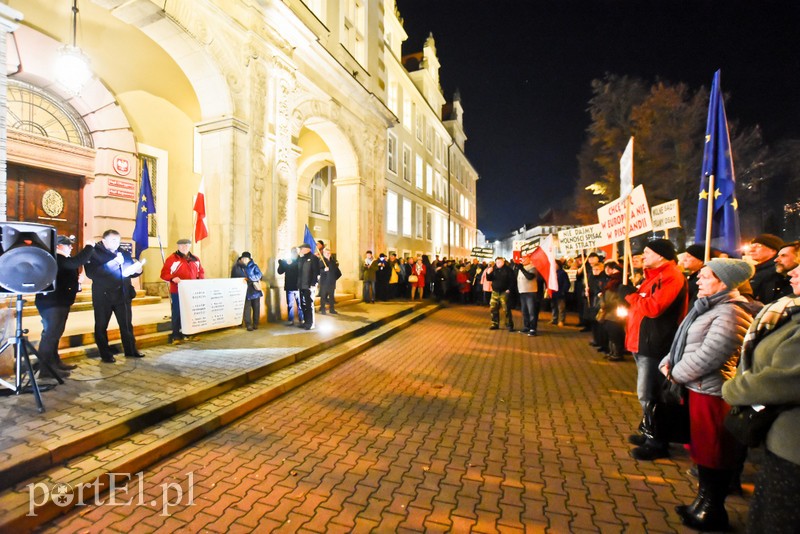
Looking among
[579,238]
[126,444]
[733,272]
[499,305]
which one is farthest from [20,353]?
[579,238]

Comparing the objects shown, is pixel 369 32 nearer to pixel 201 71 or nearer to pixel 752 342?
pixel 201 71

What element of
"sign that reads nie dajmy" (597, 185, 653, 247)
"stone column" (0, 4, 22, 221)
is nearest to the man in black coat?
"stone column" (0, 4, 22, 221)

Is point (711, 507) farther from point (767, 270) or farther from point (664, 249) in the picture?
point (767, 270)

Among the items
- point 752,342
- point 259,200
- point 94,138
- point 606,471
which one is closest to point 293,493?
point 606,471

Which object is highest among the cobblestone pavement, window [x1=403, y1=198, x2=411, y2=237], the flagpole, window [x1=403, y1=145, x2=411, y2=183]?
window [x1=403, y1=145, x2=411, y2=183]

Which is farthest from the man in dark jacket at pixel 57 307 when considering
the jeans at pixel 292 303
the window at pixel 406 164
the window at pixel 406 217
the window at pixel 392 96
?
the window at pixel 406 164

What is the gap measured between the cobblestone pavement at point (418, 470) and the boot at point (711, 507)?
13cm

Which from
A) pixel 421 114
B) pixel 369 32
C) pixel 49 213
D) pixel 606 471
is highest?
pixel 421 114

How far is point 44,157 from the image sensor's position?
346 inches

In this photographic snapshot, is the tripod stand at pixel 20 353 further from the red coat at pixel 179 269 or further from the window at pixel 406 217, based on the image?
the window at pixel 406 217

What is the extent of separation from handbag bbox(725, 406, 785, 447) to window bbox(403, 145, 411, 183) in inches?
975

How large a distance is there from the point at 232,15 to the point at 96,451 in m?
9.42

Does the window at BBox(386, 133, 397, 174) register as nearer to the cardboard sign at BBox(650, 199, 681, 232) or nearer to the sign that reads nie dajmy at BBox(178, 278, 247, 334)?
the sign that reads nie dajmy at BBox(178, 278, 247, 334)

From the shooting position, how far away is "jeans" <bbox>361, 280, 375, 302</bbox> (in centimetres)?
1471
